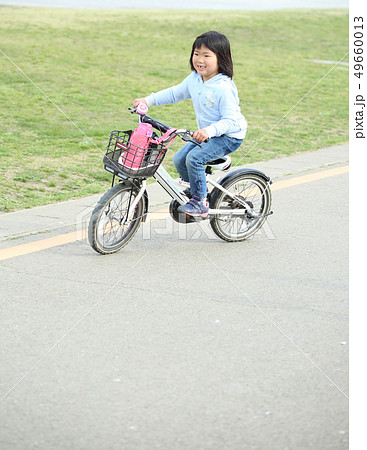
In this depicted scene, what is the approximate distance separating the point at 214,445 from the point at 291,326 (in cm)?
145

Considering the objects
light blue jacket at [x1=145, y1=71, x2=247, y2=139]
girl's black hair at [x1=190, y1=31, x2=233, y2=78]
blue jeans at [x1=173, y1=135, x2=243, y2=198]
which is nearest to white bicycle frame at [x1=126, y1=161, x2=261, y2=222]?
blue jeans at [x1=173, y1=135, x2=243, y2=198]

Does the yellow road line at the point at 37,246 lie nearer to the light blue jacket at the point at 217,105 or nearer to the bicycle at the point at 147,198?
the bicycle at the point at 147,198

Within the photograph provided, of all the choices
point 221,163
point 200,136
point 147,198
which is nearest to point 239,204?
point 221,163

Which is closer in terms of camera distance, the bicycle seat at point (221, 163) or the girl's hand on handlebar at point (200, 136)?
the girl's hand on handlebar at point (200, 136)

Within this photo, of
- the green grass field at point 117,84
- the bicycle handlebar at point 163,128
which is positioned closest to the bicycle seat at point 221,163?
the bicycle handlebar at point 163,128

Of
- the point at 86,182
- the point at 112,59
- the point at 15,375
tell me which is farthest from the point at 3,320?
the point at 112,59

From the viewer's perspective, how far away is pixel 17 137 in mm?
10102

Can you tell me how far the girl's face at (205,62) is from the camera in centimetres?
564

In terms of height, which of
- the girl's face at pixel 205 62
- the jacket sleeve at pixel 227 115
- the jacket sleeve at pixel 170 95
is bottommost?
the jacket sleeve at pixel 227 115

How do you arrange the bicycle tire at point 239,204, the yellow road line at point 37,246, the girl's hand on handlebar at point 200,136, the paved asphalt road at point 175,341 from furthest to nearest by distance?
the bicycle tire at point 239,204, the yellow road line at point 37,246, the girl's hand on handlebar at point 200,136, the paved asphalt road at point 175,341

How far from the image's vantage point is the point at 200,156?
576 centimetres

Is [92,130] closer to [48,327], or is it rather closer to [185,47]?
[48,327]

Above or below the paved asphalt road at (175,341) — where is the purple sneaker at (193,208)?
above

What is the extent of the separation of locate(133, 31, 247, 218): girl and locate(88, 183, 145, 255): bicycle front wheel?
40 cm
